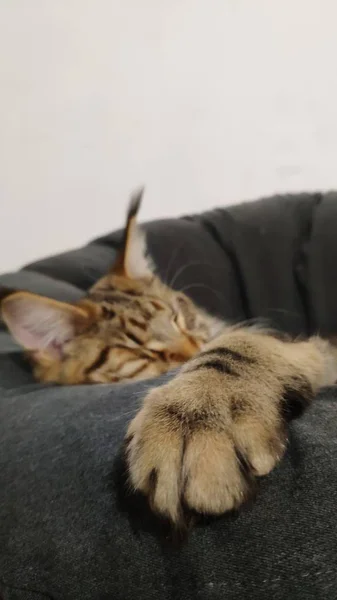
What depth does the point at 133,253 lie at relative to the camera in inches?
50.6

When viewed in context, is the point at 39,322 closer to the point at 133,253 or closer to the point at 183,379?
the point at 133,253

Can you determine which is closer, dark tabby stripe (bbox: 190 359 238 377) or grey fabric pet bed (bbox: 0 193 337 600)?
grey fabric pet bed (bbox: 0 193 337 600)

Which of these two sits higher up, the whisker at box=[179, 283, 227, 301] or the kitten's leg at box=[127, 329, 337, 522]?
the kitten's leg at box=[127, 329, 337, 522]

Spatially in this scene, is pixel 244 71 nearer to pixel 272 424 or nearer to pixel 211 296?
pixel 211 296

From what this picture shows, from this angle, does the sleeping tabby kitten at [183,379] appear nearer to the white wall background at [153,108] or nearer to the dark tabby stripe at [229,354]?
the dark tabby stripe at [229,354]

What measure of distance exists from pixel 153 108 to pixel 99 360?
3.27 ft

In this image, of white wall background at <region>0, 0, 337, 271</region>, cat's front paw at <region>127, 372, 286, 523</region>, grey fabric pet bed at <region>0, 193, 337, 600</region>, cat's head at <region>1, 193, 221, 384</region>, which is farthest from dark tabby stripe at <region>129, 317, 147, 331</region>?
white wall background at <region>0, 0, 337, 271</region>

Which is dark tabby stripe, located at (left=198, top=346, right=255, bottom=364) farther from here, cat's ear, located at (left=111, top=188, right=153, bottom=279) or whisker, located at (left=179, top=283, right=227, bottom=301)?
whisker, located at (left=179, top=283, right=227, bottom=301)

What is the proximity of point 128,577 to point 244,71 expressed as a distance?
5.02 ft

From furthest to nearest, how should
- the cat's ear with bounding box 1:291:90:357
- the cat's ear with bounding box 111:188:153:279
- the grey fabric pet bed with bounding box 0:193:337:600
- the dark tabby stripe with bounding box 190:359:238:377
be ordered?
the cat's ear with bounding box 111:188:153:279 < the cat's ear with bounding box 1:291:90:357 < the dark tabby stripe with bounding box 190:359:238:377 < the grey fabric pet bed with bounding box 0:193:337:600

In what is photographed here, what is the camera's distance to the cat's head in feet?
3.31

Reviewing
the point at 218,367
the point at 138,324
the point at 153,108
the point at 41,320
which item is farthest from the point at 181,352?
the point at 153,108

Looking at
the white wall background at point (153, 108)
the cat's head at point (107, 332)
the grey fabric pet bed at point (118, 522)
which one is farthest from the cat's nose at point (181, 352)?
the white wall background at point (153, 108)

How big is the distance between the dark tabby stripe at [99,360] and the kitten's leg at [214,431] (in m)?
0.39
